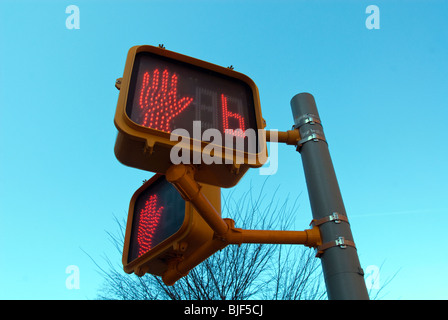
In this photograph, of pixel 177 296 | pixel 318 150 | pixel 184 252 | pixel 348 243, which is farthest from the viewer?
pixel 177 296

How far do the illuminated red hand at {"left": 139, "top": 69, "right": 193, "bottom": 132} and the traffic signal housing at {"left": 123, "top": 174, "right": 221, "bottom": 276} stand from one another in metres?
0.75

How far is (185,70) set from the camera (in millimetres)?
2369

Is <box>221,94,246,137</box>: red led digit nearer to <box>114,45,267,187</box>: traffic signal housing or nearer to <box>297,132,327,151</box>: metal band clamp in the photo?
<box>114,45,267,187</box>: traffic signal housing

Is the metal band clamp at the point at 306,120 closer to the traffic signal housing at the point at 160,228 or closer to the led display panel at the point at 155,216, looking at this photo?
the traffic signal housing at the point at 160,228

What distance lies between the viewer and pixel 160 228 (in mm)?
2672

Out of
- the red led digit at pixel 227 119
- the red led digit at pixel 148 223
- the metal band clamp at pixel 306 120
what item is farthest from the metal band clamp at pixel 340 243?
the red led digit at pixel 148 223

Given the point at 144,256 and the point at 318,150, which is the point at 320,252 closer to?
the point at 318,150

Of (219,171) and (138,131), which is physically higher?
(138,131)

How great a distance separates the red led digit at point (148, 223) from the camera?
271 cm

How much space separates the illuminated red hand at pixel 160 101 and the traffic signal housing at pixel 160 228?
750mm

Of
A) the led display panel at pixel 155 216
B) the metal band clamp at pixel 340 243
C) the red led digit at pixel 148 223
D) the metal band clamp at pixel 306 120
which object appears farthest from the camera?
the metal band clamp at pixel 306 120
